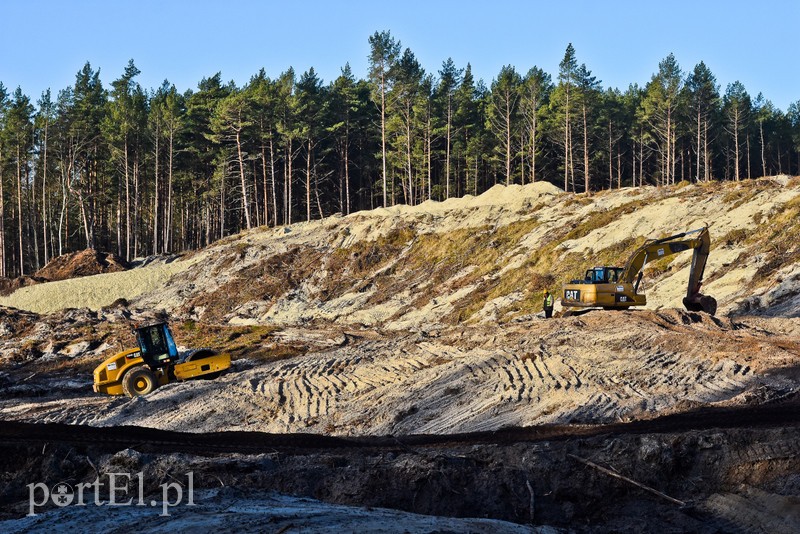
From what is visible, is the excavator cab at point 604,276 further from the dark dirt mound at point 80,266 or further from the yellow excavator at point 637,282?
the dark dirt mound at point 80,266

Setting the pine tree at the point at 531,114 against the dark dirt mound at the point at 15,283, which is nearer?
the dark dirt mound at the point at 15,283

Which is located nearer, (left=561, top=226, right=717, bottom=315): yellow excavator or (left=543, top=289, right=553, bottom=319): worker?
(left=561, top=226, right=717, bottom=315): yellow excavator

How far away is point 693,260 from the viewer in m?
23.0

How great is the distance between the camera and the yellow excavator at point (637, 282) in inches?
902

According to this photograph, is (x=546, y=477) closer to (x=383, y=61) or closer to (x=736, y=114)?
(x=383, y=61)

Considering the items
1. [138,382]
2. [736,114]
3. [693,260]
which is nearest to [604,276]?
[693,260]

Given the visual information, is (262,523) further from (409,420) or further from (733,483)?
(409,420)

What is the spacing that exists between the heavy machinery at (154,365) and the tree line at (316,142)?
32.9 metres

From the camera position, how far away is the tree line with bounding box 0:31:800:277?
58.6 meters

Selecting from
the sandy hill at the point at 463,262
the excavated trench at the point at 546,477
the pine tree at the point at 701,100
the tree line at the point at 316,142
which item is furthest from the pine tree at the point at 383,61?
the excavated trench at the point at 546,477

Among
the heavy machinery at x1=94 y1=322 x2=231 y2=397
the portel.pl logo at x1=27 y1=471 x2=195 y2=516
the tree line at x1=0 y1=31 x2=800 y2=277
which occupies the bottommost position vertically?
the portel.pl logo at x1=27 y1=471 x2=195 y2=516

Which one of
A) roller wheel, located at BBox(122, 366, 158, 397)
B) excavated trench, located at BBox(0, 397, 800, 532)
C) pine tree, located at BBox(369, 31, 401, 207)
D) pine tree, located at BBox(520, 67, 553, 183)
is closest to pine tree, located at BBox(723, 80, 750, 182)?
pine tree, located at BBox(520, 67, 553, 183)

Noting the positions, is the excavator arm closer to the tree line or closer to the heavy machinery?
the heavy machinery

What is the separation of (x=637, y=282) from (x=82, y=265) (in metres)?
38.1
